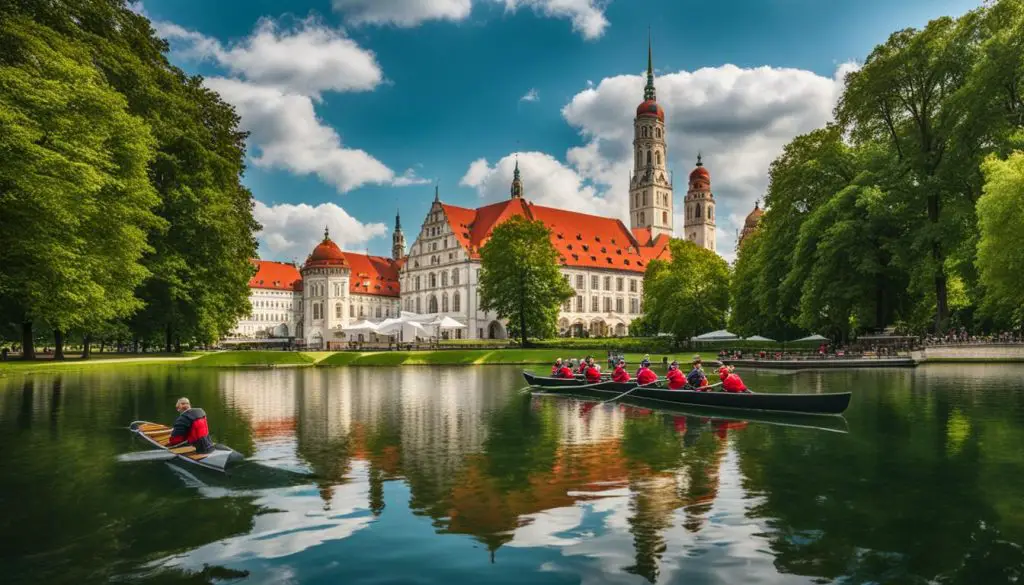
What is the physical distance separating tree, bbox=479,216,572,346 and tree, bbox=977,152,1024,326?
37063 mm

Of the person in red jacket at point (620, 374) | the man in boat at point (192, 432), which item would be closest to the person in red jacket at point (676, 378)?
the person in red jacket at point (620, 374)

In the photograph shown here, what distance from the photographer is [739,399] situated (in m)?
21.7

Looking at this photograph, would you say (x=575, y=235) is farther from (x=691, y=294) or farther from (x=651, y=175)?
(x=691, y=294)

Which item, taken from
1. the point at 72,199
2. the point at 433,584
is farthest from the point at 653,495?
the point at 72,199

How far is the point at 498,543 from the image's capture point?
8.96 m

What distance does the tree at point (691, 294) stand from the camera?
64.6 meters

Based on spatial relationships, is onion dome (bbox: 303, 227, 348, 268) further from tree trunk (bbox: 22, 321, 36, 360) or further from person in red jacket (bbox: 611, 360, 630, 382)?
person in red jacket (bbox: 611, 360, 630, 382)

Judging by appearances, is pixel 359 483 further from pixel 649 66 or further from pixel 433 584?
pixel 649 66

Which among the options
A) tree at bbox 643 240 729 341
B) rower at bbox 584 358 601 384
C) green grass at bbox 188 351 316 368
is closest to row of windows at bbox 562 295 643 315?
tree at bbox 643 240 729 341

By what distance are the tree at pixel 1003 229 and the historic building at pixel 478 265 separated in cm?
5896

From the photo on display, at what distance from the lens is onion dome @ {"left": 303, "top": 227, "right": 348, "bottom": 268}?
117438 millimetres

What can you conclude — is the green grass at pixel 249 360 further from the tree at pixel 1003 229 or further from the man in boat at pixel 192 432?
the tree at pixel 1003 229

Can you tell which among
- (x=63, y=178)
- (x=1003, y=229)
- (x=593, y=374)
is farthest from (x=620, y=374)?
(x=63, y=178)

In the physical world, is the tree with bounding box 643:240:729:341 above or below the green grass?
above
